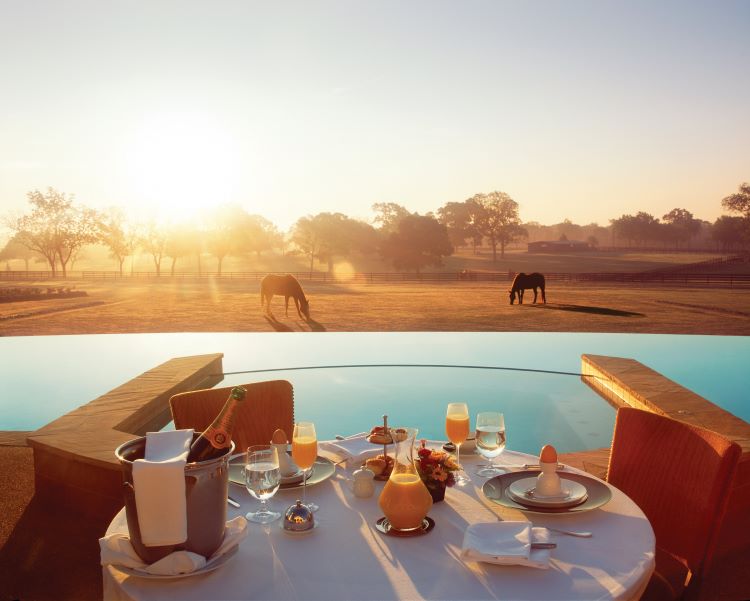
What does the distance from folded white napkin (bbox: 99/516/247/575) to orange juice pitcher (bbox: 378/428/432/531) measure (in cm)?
41

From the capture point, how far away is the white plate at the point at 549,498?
6.91ft

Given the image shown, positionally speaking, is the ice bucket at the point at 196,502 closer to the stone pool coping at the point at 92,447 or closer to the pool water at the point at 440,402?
the stone pool coping at the point at 92,447

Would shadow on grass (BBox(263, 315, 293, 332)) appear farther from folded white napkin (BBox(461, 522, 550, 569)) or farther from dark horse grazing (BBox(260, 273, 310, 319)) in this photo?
folded white napkin (BBox(461, 522, 550, 569))

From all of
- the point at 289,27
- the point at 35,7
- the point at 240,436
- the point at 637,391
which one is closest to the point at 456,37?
the point at 289,27

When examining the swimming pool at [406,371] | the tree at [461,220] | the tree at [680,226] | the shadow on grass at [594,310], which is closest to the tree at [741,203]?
the tree at [461,220]

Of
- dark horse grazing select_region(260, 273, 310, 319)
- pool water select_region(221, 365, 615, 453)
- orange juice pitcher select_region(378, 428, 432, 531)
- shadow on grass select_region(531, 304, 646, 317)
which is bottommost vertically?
shadow on grass select_region(531, 304, 646, 317)

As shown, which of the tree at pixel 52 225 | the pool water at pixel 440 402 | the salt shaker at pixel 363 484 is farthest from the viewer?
the tree at pixel 52 225

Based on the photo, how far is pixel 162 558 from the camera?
1702 mm

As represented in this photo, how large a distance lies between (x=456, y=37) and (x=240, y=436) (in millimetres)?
11365

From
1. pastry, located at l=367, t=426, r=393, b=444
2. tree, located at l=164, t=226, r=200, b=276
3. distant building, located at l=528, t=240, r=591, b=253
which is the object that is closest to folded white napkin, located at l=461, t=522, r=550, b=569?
pastry, located at l=367, t=426, r=393, b=444

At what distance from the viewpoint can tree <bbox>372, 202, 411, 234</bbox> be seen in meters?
77.8

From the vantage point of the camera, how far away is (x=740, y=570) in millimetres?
3609

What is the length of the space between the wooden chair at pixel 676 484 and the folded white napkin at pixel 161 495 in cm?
176

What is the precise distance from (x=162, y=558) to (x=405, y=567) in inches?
24.1
